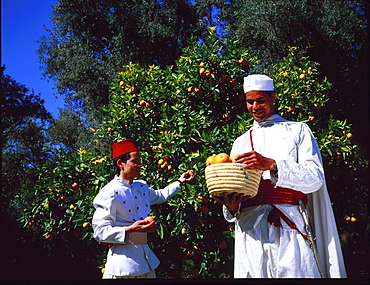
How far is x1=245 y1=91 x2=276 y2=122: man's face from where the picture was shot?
2816 millimetres

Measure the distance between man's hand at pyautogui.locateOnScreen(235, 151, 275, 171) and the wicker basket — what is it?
0.11 ft

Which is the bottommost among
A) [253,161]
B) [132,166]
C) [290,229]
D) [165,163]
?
[290,229]

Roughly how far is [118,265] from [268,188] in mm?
1245

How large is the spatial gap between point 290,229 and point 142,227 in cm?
103

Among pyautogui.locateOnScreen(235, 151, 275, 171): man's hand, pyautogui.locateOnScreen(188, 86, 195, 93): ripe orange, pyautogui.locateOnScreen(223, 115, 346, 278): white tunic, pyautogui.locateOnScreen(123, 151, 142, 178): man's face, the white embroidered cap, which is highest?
pyautogui.locateOnScreen(188, 86, 195, 93): ripe orange

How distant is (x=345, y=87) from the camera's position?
9445mm

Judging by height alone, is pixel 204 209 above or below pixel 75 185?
below

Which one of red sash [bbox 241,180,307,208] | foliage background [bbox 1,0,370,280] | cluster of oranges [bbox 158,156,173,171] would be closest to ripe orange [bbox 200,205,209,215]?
foliage background [bbox 1,0,370,280]

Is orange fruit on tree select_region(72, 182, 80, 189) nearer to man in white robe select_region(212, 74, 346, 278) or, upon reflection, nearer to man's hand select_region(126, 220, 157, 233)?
man's hand select_region(126, 220, 157, 233)

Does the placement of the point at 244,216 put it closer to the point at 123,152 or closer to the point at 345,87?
the point at 123,152

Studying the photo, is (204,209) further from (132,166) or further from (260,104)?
(260,104)

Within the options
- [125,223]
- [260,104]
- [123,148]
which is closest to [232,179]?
[260,104]

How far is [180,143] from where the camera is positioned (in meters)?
5.04

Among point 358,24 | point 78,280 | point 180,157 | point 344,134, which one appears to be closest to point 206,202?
point 180,157
